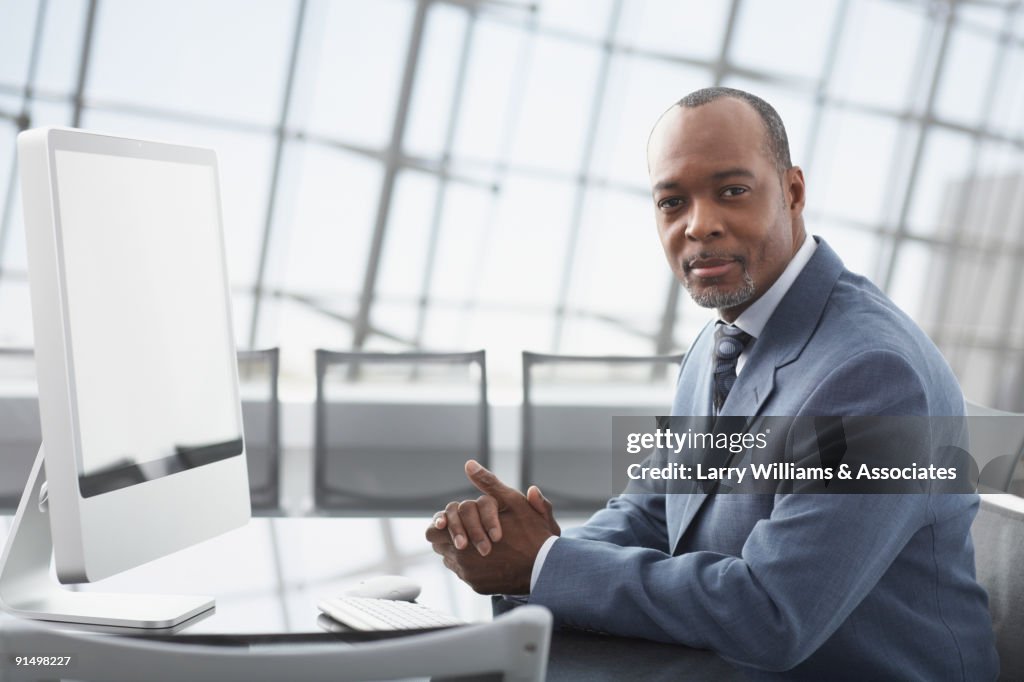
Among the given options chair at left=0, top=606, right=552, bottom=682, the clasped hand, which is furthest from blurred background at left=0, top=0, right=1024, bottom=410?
chair at left=0, top=606, right=552, bottom=682

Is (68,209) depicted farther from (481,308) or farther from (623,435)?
(481,308)

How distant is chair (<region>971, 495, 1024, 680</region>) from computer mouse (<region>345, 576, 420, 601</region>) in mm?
1001

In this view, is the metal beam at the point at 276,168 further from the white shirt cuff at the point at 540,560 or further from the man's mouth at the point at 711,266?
the white shirt cuff at the point at 540,560

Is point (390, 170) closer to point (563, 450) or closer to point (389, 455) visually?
point (389, 455)

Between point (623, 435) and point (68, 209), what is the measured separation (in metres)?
1.34

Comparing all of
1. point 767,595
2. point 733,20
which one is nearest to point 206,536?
point 767,595

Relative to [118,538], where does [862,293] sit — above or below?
above

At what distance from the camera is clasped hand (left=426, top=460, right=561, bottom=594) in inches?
55.9

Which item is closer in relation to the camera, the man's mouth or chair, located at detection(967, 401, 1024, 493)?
the man's mouth

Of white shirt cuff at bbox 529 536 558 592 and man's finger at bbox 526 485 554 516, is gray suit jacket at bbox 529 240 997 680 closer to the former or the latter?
white shirt cuff at bbox 529 536 558 592

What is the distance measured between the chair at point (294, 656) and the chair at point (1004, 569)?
1212 millimetres

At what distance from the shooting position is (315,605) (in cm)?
141

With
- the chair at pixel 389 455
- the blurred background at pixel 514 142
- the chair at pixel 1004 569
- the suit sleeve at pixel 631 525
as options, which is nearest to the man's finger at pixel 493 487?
the suit sleeve at pixel 631 525

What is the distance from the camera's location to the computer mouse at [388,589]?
56.2 inches
